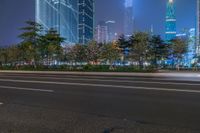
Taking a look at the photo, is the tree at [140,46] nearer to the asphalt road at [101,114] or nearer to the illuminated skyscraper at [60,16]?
the asphalt road at [101,114]

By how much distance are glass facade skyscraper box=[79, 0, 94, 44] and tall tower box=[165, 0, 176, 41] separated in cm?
4038

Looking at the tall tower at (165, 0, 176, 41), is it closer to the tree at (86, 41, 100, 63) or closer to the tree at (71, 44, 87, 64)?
the tree at (71, 44, 87, 64)

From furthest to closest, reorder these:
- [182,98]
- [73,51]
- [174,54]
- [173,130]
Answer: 1. [73,51]
2. [174,54]
3. [182,98]
4. [173,130]

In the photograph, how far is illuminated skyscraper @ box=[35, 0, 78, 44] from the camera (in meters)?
98.0

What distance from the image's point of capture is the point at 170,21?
158m

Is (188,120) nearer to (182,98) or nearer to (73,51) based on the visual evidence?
(182,98)

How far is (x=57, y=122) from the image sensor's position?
7809 mm

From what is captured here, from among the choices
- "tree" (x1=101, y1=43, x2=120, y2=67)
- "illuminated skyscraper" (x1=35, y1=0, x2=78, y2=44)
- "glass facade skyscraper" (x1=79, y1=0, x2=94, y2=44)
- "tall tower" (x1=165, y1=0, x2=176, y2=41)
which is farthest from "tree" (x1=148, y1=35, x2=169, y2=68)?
"glass facade skyscraper" (x1=79, y1=0, x2=94, y2=44)

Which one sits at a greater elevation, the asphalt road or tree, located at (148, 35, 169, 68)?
tree, located at (148, 35, 169, 68)

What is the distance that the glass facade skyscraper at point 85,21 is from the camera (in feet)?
535

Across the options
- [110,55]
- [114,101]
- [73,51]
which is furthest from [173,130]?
[73,51]

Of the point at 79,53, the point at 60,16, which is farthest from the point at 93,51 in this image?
the point at 60,16

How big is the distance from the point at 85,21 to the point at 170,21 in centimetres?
4455

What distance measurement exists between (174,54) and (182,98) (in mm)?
42725
